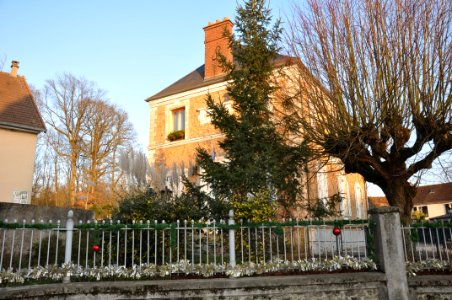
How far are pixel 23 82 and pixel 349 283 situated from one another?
1803 centimetres

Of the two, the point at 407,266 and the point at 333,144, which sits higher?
the point at 333,144

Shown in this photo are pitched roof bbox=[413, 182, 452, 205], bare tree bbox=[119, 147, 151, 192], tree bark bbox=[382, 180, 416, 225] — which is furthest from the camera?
pitched roof bbox=[413, 182, 452, 205]

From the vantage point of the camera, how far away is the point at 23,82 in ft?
58.8

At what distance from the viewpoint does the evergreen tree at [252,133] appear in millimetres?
8750

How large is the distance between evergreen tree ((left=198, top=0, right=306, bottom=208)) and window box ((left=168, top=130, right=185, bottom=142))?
9102mm

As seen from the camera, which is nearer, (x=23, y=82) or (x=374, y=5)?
(x=374, y=5)

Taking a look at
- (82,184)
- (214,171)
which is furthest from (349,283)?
(82,184)

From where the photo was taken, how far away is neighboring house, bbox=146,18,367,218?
18.6 meters

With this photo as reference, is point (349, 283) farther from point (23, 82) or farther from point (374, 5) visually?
point (23, 82)

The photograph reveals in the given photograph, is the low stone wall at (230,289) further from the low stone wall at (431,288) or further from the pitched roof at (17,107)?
the pitched roof at (17,107)

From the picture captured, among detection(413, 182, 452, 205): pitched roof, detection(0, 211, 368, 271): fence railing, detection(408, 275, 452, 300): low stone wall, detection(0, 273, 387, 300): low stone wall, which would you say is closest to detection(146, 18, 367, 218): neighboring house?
detection(0, 211, 368, 271): fence railing

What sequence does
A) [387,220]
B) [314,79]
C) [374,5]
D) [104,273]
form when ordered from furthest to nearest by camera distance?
[314,79] → [374,5] → [387,220] → [104,273]

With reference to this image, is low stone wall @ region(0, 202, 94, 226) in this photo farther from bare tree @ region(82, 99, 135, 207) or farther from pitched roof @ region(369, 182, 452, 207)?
pitched roof @ region(369, 182, 452, 207)

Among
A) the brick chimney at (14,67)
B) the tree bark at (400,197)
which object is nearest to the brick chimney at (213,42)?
the brick chimney at (14,67)
